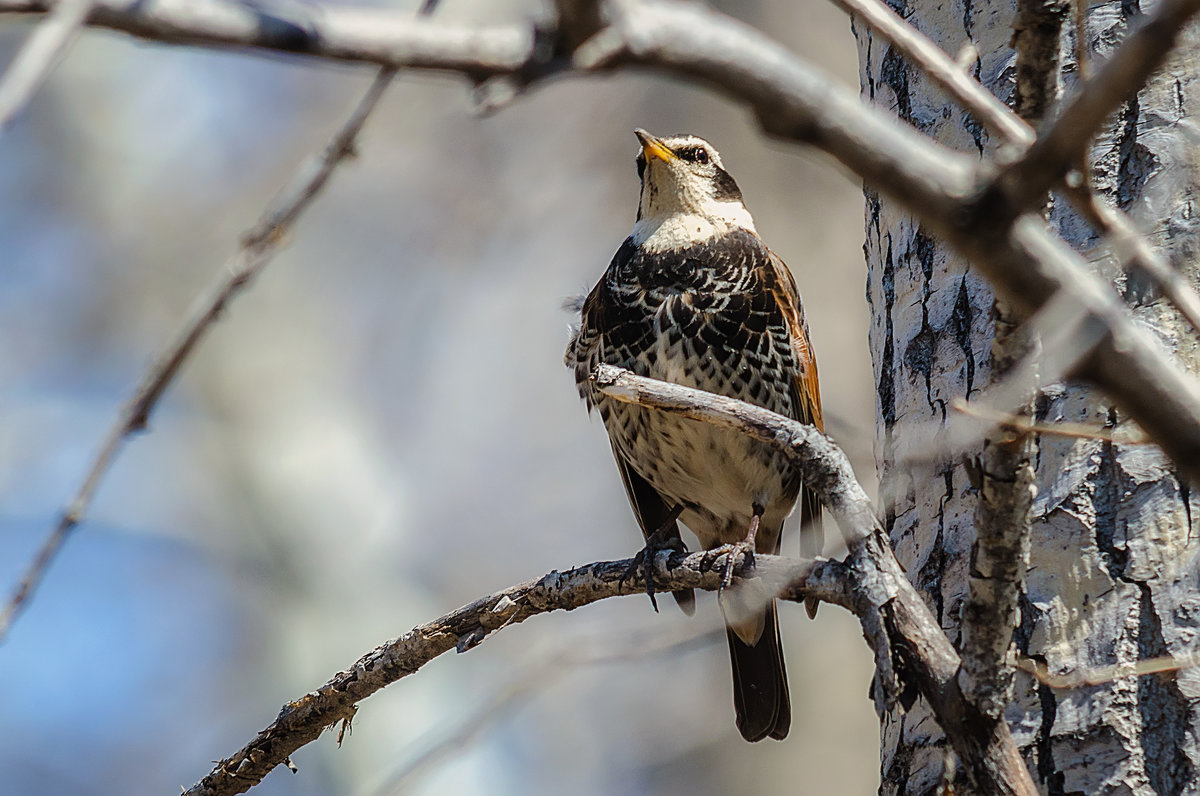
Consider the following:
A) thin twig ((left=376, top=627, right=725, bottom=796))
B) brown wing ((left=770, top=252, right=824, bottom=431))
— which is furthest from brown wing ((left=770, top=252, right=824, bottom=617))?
thin twig ((left=376, top=627, right=725, bottom=796))

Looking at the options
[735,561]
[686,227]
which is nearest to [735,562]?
[735,561]

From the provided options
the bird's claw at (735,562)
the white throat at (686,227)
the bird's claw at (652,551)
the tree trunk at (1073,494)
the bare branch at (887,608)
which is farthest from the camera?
the white throat at (686,227)

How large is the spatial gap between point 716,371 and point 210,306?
241 centimetres

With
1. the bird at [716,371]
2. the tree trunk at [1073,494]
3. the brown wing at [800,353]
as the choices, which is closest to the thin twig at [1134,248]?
the tree trunk at [1073,494]

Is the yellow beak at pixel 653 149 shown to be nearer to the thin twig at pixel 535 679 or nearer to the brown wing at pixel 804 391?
the brown wing at pixel 804 391

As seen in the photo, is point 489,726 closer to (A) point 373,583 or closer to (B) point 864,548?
(B) point 864,548

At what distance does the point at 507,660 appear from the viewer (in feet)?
22.9

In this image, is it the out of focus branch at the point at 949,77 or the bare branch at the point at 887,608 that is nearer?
the out of focus branch at the point at 949,77

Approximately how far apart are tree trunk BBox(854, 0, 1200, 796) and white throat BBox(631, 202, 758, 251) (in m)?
1.11

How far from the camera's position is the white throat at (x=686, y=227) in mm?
3605

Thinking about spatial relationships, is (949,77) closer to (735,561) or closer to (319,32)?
(319,32)

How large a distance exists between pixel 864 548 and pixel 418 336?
688cm

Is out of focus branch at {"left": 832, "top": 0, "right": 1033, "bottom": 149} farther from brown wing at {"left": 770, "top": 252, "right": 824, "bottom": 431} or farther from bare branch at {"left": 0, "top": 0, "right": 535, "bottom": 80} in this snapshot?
brown wing at {"left": 770, "top": 252, "right": 824, "bottom": 431}

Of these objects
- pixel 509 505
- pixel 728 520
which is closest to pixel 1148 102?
pixel 728 520
